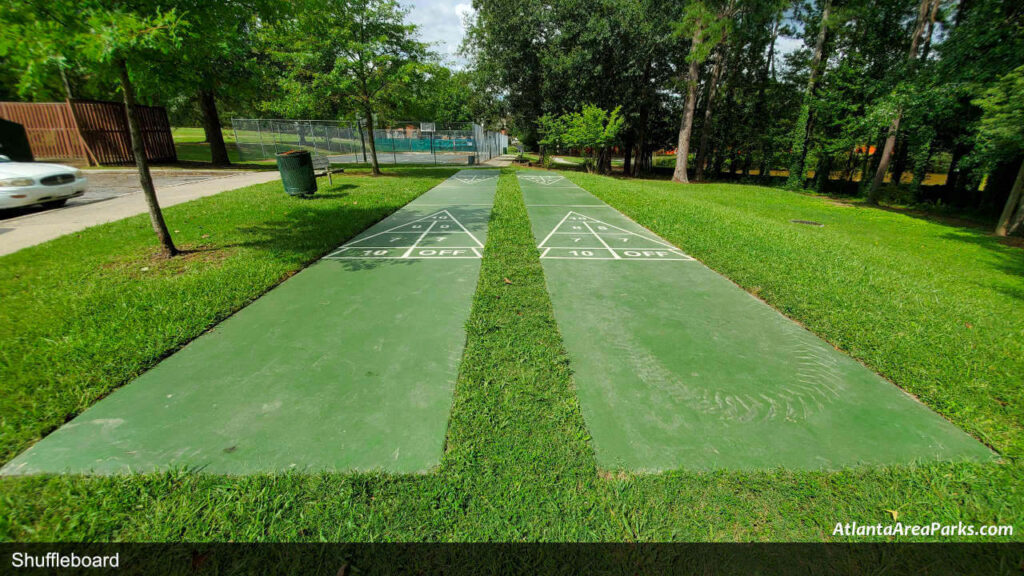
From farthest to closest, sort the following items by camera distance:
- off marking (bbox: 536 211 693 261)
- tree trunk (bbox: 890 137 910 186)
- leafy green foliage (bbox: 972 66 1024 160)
Answer: tree trunk (bbox: 890 137 910 186) → leafy green foliage (bbox: 972 66 1024 160) → off marking (bbox: 536 211 693 261)

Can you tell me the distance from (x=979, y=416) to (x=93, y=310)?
835 centimetres

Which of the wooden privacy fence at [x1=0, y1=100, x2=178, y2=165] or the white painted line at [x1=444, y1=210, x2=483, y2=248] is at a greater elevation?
the wooden privacy fence at [x1=0, y1=100, x2=178, y2=165]

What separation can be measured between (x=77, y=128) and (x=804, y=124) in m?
36.8

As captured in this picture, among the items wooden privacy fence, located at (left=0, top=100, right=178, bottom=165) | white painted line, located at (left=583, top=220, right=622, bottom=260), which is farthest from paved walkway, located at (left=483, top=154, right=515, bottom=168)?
white painted line, located at (left=583, top=220, right=622, bottom=260)

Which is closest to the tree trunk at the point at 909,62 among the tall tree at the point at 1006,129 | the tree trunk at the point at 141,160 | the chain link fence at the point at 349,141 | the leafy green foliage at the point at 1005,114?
the tall tree at the point at 1006,129

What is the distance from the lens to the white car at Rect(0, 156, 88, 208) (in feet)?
26.7

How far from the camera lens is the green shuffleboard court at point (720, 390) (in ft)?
8.13

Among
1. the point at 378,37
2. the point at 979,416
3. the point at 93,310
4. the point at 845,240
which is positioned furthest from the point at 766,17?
the point at 93,310

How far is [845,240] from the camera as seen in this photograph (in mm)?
8938

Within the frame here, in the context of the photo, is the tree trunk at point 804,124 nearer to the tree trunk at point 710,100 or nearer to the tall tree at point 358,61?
the tree trunk at point 710,100

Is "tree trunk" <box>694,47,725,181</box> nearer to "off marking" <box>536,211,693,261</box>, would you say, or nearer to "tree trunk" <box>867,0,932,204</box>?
"tree trunk" <box>867,0,932,204</box>

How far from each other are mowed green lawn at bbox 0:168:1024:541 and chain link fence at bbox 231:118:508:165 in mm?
17215

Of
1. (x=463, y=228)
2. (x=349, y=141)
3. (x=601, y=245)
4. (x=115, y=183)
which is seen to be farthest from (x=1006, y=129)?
(x=349, y=141)

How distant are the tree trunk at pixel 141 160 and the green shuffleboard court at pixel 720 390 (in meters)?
6.09
